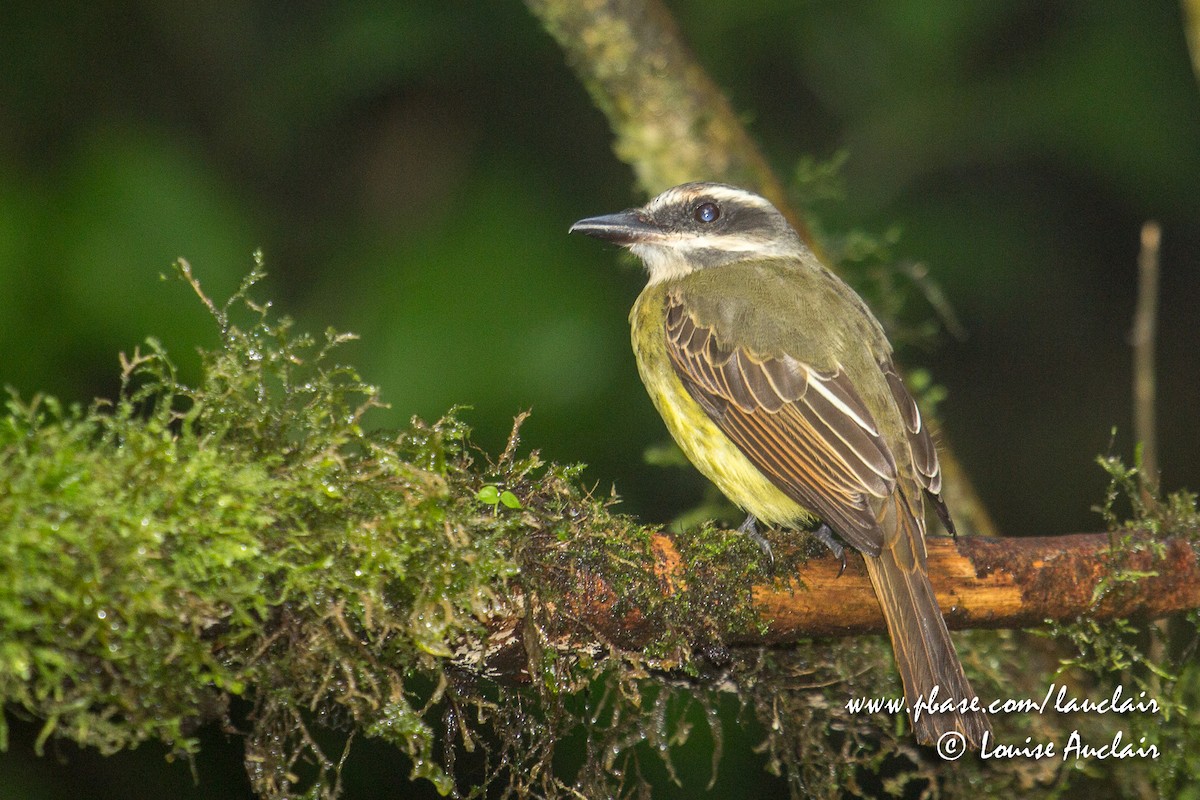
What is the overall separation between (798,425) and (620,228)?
1181 millimetres

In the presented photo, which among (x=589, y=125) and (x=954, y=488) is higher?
(x=589, y=125)

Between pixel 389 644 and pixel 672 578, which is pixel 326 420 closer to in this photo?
pixel 389 644

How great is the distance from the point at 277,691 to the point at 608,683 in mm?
882

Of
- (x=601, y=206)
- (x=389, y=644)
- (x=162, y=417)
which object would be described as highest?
(x=601, y=206)

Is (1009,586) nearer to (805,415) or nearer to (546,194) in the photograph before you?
(805,415)

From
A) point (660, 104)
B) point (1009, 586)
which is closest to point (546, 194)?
point (660, 104)

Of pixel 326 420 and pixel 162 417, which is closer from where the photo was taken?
pixel 162 417

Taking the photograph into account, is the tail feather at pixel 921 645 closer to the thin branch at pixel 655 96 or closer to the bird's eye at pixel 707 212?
the bird's eye at pixel 707 212

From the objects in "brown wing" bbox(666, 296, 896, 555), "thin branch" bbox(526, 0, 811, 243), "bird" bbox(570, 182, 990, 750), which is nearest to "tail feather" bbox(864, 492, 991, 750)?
"bird" bbox(570, 182, 990, 750)

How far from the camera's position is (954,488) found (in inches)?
196

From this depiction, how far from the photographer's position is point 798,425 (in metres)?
3.70

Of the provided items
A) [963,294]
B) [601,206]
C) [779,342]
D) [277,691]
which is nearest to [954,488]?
[779,342]

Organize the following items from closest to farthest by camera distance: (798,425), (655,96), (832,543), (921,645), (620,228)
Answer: (921,645) < (832,543) < (798,425) < (620,228) < (655,96)

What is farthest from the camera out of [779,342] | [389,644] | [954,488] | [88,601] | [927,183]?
[927,183]
